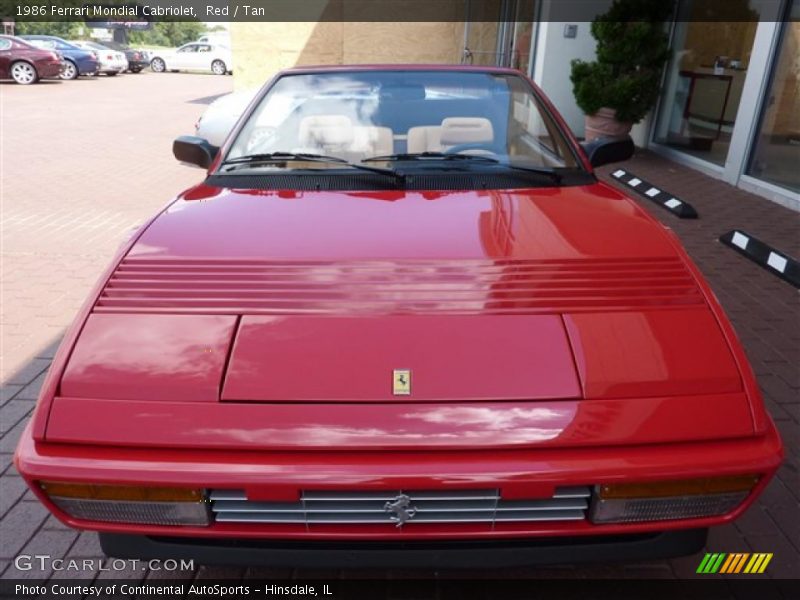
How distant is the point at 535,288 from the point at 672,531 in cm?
74

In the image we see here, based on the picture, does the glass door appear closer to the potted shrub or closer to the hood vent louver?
the potted shrub

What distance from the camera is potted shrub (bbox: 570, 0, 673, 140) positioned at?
326 inches

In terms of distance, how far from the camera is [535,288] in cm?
175

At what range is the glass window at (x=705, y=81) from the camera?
26.1ft

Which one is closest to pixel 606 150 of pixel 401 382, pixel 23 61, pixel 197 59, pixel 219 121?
pixel 401 382

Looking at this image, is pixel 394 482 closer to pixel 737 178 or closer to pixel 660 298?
pixel 660 298

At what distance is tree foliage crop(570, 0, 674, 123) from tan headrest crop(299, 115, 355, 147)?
6.98 metres

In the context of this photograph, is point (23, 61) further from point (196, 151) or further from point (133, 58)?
point (196, 151)

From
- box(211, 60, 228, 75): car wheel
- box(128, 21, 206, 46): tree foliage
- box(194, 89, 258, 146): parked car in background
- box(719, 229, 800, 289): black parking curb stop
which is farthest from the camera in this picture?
box(128, 21, 206, 46): tree foliage

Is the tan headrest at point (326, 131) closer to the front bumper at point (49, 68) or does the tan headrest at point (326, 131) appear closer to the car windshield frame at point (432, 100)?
the car windshield frame at point (432, 100)

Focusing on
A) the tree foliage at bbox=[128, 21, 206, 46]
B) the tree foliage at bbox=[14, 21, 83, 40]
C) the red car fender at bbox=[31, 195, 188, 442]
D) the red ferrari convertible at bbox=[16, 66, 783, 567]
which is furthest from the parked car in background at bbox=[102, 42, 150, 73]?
the tree foliage at bbox=[128, 21, 206, 46]

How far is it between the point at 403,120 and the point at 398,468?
1.80 m

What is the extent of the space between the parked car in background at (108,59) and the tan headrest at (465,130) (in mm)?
24438

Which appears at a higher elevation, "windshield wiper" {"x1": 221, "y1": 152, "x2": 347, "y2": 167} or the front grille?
"windshield wiper" {"x1": 221, "y1": 152, "x2": 347, "y2": 167}
